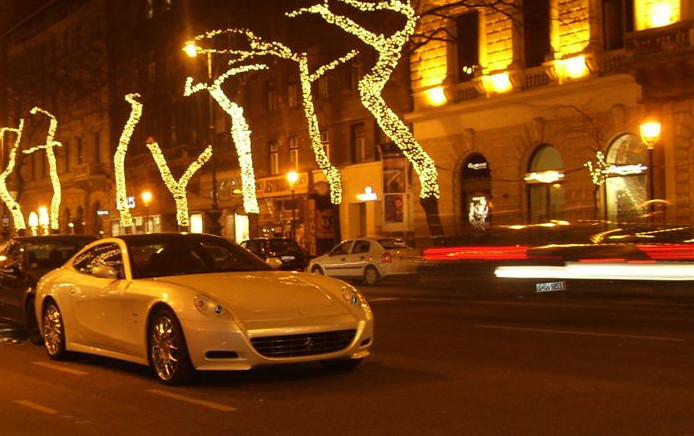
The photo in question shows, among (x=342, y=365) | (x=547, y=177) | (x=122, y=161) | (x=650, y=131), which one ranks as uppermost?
(x=122, y=161)

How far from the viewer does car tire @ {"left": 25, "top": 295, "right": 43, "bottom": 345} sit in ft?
45.6

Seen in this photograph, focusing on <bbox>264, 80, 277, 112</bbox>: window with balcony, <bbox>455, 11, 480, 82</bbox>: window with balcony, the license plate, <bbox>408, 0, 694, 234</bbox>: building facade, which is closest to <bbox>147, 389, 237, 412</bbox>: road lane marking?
the license plate

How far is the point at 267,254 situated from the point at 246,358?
77.1 feet

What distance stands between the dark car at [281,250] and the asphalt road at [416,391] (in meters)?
18.9

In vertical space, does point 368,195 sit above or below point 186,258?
above

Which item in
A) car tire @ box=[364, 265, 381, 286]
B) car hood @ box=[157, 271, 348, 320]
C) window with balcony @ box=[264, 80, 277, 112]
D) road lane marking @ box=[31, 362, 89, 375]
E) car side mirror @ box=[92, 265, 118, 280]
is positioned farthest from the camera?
window with balcony @ box=[264, 80, 277, 112]

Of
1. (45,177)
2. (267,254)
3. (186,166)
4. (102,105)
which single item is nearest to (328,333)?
(267,254)

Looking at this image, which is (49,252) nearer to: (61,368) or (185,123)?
(61,368)

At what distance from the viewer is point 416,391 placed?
926cm

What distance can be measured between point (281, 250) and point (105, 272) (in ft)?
74.1

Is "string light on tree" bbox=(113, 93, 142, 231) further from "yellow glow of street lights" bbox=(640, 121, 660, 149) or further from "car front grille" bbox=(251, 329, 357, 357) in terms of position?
"car front grille" bbox=(251, 329, 357, 357)

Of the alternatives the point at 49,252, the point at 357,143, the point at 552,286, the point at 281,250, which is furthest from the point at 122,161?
the point at 49,252

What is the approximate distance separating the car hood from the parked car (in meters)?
15.3

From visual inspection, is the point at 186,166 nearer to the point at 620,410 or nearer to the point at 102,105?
the point at 102,105
